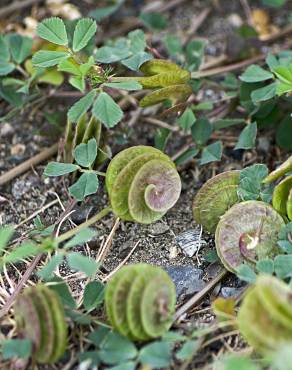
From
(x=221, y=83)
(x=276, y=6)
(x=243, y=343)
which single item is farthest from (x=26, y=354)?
(x=276, y=6)

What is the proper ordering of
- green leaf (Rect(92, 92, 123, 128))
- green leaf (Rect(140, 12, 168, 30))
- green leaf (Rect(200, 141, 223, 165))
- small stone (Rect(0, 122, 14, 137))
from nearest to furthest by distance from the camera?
green leaf (Rect(92, 92, 123, 128)) → green leaf (Rect(200, 141, 223, 165)) → small stone (Rect(0, 122, 14, 137)) → green leaf (Rect(140, 12, 168, 30))

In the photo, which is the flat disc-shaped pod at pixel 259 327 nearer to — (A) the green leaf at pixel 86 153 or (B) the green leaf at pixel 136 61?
(A) the green leaf at pixel 86 153

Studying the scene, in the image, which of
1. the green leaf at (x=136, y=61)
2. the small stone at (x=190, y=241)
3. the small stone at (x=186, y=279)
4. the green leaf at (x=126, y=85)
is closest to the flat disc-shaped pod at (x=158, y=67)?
the green leaf at (x=136, y=61)

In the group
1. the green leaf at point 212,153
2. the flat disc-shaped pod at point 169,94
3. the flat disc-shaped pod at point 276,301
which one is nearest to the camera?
the flat disc-shaped pod at point 276,301

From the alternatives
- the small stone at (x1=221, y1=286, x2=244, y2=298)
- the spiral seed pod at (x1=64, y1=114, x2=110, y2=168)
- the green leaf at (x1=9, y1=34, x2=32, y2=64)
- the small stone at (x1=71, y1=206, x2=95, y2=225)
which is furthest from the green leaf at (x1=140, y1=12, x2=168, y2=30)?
the small stone at (x1=221, y1=286, x2=244, y2=298)

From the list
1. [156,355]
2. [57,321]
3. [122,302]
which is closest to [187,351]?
[156,355]

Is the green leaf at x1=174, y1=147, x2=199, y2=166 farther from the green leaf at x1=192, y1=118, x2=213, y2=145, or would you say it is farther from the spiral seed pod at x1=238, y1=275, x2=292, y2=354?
the spiral seed pod at x1=238, y1=275, x2=292, y2=354

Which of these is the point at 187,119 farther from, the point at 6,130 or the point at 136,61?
the point at 6,130
